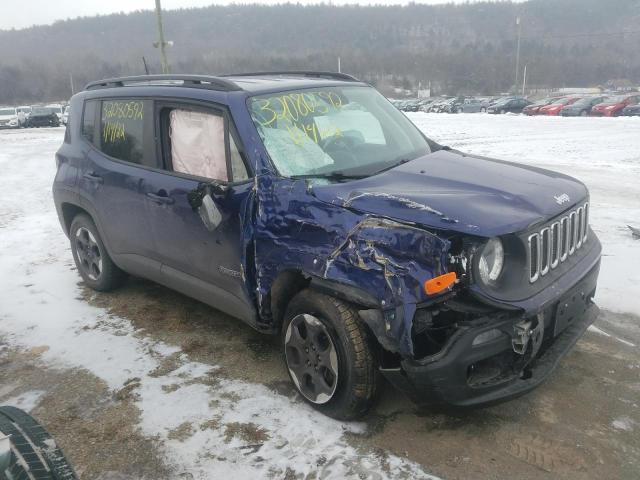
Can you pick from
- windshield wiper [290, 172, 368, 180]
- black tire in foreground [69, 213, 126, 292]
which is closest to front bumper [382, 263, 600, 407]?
windshield wiper [290, 172, 368, 180]

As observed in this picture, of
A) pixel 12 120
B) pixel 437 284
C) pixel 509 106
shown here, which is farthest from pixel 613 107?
pixel 12 120

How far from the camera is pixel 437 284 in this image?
8.67 feet

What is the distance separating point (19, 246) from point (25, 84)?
10369 centimetres

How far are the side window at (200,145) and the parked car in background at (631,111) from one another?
32.2 meters

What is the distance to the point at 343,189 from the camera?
10.2 feet

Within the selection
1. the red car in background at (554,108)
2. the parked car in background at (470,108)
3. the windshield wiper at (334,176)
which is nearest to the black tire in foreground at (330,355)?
the windshield wiper at (334,176)

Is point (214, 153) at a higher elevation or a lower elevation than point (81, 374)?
higher

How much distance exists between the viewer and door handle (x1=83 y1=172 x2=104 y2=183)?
Result: 468 centimetres

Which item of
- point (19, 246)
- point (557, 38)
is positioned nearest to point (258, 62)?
point (557, 38)

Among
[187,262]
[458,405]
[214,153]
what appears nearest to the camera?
[458,405]

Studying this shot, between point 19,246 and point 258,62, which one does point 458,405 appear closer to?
point 19,246

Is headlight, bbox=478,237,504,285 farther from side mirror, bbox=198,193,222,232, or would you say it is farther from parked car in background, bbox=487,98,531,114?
parked car in background, bbox=487,98,531,114

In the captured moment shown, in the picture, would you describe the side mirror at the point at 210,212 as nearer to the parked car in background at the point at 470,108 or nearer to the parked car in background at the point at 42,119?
the parked car in background at the point at 42,119

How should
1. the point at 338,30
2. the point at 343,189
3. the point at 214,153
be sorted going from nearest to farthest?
1. the point at 343,189
2. the point at 214,153
3. the point at 338,30
